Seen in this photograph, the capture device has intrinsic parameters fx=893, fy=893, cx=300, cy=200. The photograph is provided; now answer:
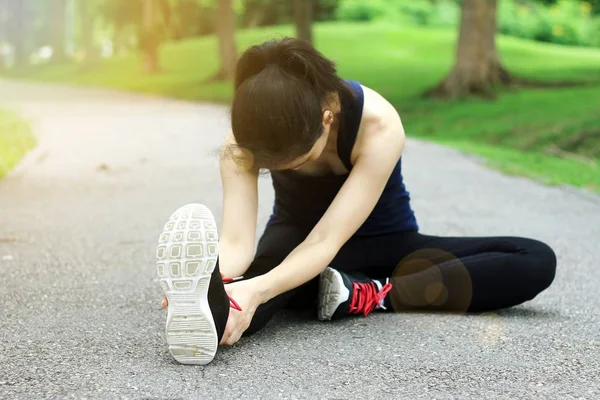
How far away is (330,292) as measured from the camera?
125 inches

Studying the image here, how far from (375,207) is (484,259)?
45 centimetres

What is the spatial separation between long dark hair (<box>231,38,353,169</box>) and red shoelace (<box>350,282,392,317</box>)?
70cm

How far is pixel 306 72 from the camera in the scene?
2.77 metres

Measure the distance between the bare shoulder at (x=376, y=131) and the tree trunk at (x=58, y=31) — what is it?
47.9 metres

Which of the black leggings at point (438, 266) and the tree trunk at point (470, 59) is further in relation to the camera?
the tree trunk at point (470, 59)

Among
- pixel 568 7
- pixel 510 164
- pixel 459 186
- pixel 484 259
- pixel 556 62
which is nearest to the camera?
pixel 484 259

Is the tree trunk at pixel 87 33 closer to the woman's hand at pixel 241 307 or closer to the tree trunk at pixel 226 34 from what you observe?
the tree trunk at pixel 226 34

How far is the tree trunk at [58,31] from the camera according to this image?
48.6 metres

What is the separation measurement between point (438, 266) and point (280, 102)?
41.9 inches

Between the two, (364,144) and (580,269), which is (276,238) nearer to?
(364,144)

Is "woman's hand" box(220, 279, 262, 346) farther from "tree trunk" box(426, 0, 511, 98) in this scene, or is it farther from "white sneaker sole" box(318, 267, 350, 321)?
"tree trunk" box(426, 0, 511, 98)

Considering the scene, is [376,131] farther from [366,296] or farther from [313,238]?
[366,296]


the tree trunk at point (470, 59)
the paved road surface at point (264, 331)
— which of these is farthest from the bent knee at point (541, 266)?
the tree trunk at point (470, 59)

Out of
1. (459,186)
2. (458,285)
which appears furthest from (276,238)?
(459,186)
